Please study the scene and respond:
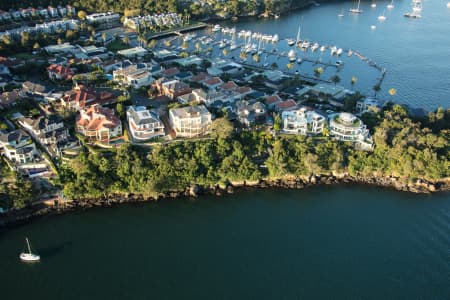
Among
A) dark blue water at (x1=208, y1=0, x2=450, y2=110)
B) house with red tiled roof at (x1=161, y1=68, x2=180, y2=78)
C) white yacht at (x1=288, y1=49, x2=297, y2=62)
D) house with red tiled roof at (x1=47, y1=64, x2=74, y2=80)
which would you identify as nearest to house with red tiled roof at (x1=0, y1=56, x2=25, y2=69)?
house with red tiled roof at (x1=47, y1=64, x2=74, y2=80)

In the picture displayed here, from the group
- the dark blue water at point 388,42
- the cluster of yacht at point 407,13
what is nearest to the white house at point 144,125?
the dark blue water at point 388,42

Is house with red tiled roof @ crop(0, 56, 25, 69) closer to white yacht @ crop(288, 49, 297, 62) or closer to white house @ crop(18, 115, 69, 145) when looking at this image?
white house @ crop(18, 115, 69, 145)

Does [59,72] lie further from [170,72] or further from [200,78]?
[200,78]

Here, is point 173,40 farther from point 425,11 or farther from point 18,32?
point 425,11

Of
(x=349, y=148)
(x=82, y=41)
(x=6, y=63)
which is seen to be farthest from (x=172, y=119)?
(x=82, y=41)

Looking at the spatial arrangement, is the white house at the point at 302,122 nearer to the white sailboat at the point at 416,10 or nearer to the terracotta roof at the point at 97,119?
the terracotta roof at the point at 97,119

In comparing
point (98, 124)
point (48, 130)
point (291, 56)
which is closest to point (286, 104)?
point (98, 124)
